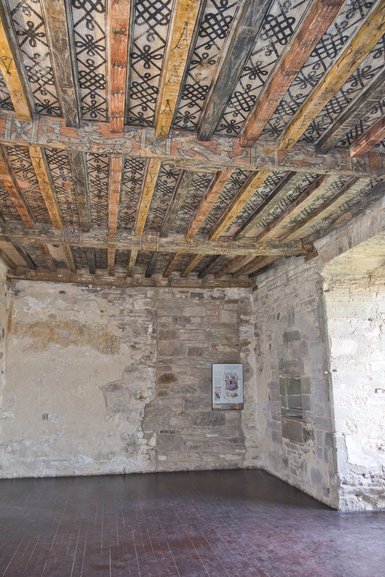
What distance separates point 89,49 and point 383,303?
3585 mm

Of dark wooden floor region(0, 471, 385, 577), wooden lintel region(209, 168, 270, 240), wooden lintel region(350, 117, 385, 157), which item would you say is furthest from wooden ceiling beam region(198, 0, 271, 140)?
dark wooden floor region(0, 471, 385, 577)

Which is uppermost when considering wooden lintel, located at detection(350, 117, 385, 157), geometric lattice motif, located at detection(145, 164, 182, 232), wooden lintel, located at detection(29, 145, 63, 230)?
geometric lattice motif, located at detection(145, 164, 182, 232)

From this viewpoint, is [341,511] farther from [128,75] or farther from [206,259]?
[128,75]

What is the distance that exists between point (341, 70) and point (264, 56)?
0.35m

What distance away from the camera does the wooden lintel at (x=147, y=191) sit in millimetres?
2650

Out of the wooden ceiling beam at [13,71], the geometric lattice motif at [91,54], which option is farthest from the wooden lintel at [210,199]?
the wooden ceiling beam at [13,71]

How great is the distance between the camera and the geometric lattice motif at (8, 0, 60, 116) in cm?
167

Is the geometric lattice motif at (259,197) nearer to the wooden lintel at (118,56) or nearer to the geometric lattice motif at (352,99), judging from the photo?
the geometric lattice motif at (352,99)

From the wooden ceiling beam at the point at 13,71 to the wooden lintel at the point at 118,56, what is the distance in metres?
0.42

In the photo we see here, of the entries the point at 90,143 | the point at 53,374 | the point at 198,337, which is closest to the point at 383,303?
the point at 198,337

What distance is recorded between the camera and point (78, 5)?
165 cm

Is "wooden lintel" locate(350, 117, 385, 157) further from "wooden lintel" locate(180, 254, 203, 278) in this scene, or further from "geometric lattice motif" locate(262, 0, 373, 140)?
"wooden lintel" locate(180, 254, 203, 278)

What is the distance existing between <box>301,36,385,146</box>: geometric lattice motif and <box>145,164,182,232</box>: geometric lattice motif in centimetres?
94

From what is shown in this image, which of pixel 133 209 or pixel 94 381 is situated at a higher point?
pixel 133 209
